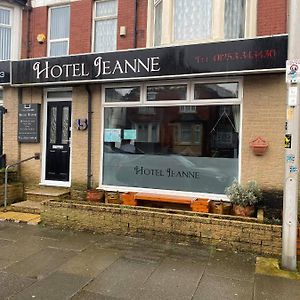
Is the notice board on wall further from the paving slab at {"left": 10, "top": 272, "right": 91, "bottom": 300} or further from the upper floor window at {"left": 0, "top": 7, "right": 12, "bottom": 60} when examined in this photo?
the paving slab at {"left": 10, "top": 272, "right": 91, "bottom": 300}

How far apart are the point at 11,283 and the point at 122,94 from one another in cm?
500

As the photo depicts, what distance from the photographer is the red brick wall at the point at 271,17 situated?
22.9ft

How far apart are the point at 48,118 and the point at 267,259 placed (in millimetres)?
6305

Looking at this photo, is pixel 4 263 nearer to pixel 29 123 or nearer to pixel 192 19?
pixel 29 123

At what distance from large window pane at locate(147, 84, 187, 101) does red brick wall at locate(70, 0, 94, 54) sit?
6.91 feet

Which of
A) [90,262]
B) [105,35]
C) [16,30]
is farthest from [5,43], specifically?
[90,262]

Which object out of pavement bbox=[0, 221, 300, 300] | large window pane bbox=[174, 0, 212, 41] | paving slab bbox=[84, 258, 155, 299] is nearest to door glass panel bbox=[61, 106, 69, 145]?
pavement bbox=[0, 221, 300, 300]

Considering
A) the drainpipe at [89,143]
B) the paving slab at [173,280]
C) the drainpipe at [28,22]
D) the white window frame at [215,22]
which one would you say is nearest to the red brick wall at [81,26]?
the drainpipe at [89,143]

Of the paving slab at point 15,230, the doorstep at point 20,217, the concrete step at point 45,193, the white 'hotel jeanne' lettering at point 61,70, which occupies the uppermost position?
the white 'hotel jeanne' lettering at point 61,70

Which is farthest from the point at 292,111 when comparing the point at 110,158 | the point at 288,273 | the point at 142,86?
the point at 110,158

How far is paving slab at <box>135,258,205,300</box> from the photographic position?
13.6 feet

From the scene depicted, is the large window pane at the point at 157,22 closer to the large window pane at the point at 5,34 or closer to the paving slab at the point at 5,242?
the large window pane at the point at 5,34

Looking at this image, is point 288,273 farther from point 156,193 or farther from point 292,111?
point 156,193

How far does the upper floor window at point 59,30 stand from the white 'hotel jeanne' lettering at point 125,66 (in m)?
1.77
